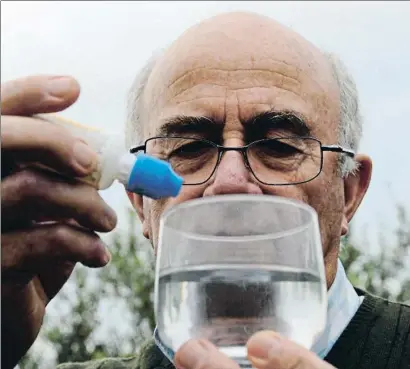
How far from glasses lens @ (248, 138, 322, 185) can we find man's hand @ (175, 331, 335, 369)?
1.08 metres

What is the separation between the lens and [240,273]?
114 centimetres

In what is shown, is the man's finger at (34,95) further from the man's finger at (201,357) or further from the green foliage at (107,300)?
the green foliage at (107,300)

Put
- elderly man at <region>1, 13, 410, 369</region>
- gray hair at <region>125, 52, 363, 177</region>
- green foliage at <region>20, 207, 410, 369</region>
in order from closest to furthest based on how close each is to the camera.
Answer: elderly man at <region>1, 13, 410, 369</region>
gray hair at <region>125, 52, 363, 177</region>
green foliage at <region>20, 207, 410, 369</region>

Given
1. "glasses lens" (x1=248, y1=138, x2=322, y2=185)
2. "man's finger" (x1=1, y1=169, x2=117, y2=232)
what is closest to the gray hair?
"glasses lens" (x1=248, y1=138, x2=322, y2=185)

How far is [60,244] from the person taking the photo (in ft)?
3.93

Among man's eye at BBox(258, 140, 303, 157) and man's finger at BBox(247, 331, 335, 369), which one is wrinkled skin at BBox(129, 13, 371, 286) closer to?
man's eye at BBox(258, 140, 303, 157)

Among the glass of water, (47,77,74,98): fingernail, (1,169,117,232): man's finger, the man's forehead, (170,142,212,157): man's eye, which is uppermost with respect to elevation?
the man's forehead

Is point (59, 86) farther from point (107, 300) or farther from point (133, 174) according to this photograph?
point (107, 300)

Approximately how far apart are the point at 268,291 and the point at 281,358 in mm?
104

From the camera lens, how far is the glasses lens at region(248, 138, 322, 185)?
87.5 inches

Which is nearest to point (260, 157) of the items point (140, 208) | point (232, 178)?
point (232, 178)

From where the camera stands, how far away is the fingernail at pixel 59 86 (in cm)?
112

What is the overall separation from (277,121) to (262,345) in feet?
4.09

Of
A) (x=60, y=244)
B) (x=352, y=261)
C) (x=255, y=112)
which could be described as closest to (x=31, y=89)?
(x=60, y=244)
